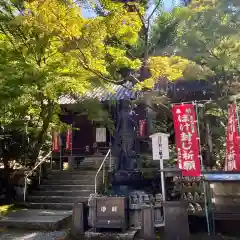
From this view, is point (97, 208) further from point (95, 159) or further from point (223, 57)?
point (95, 159)

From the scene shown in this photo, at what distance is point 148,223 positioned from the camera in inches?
333

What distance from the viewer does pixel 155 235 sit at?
859cm

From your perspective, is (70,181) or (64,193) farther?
(70,181)

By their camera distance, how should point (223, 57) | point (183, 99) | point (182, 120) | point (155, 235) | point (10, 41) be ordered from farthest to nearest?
point (183, 99)
point (10, 41)
point (223, 57)
point (182, 120)
point (155, 235)

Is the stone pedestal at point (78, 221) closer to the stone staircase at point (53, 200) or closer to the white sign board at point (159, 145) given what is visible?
the stone staircase at point (53, 200)

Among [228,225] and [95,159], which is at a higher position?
[95,159]

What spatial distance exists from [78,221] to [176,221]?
2.97 m

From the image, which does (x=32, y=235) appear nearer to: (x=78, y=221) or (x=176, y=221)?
(x=78, y=221)

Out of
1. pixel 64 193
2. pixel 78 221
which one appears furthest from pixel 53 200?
pixel 78 221

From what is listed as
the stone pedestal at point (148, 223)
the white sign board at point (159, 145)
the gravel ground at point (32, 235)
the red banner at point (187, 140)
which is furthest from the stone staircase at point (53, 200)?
the red banner at point (187, 140)

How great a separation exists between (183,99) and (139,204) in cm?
993

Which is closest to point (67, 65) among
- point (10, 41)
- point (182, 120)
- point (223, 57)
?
point (10, 41)

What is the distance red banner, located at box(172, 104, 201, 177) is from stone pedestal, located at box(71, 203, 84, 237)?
3.38 metres

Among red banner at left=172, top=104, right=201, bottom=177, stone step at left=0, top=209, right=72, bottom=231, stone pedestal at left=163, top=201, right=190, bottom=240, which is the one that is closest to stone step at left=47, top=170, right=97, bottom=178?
stone step at left=0, top=209, right=72, bottom=231
